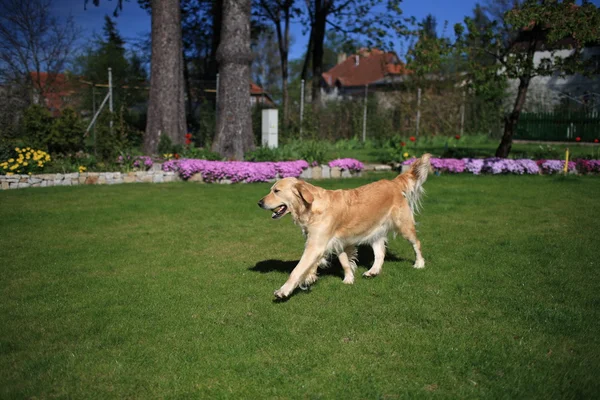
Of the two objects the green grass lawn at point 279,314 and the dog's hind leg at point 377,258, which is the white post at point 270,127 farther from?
the dog's hind leg at point 377,258

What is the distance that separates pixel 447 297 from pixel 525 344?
3.83 ft

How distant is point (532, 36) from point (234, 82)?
923 cm

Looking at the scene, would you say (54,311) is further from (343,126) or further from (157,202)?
(343,126)

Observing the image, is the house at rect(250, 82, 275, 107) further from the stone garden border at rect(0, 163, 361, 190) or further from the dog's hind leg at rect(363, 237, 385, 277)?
the dog's hind leg at rect(363, 237, 385, 277)

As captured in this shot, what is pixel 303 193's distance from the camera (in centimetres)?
530

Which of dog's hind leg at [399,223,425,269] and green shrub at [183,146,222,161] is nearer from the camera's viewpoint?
dog's hind leg at [399,223,425,269]

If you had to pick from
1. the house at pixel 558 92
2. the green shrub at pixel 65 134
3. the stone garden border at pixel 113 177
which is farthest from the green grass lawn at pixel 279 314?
the house at pixel 558 92

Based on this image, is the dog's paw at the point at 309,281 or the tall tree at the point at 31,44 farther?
the tall tree at the point at 31,44

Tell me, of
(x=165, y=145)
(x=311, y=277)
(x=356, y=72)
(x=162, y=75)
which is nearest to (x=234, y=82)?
(x=162, y=75)

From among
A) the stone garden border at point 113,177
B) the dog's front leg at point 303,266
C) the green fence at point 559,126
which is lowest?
the dog's front leg at point 303,266

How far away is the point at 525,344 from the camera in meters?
3.98

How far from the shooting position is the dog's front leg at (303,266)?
4.90m

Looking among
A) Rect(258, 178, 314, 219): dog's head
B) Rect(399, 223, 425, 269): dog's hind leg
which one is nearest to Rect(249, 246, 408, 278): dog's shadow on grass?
Rect(399, 223, 425, 269): dog's hind leg

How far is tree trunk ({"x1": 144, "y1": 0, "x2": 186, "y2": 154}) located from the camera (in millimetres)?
14922
